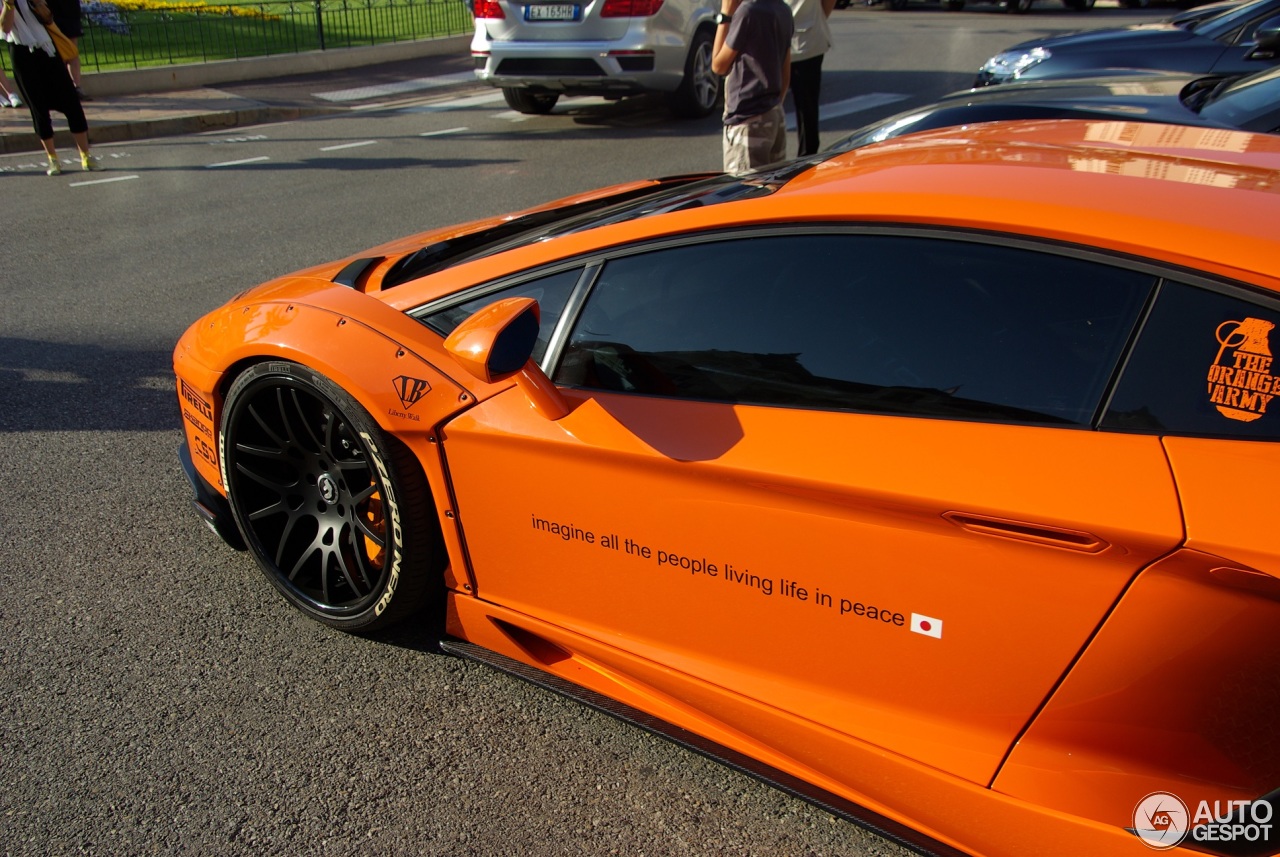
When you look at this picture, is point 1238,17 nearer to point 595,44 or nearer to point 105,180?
point 595,44

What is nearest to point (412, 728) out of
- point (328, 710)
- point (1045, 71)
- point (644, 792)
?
point (328, 710)

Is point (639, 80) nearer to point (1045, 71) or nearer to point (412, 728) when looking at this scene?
point (1045, 71)

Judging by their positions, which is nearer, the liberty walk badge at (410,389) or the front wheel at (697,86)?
the liberty walk badge at (410,389)

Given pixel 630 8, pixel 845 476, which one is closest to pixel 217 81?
pixel 630 8

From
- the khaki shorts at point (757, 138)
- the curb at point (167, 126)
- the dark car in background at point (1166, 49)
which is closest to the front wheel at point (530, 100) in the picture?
the curb at point (167, 126)

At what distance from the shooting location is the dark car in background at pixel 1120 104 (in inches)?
199

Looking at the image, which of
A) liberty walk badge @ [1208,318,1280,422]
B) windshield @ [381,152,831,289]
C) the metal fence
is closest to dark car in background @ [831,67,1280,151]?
windshield @ [381,152,831,289]

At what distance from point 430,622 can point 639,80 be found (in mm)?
8493

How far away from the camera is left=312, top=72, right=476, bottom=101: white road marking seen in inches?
546

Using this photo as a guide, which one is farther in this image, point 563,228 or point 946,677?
point 563,228

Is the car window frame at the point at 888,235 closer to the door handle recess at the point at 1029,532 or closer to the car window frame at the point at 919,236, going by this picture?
the car window frame at the point at 919,236

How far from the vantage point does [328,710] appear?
2688mm

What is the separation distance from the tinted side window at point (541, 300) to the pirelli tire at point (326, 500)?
33 cm

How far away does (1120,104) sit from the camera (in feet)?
17.8
